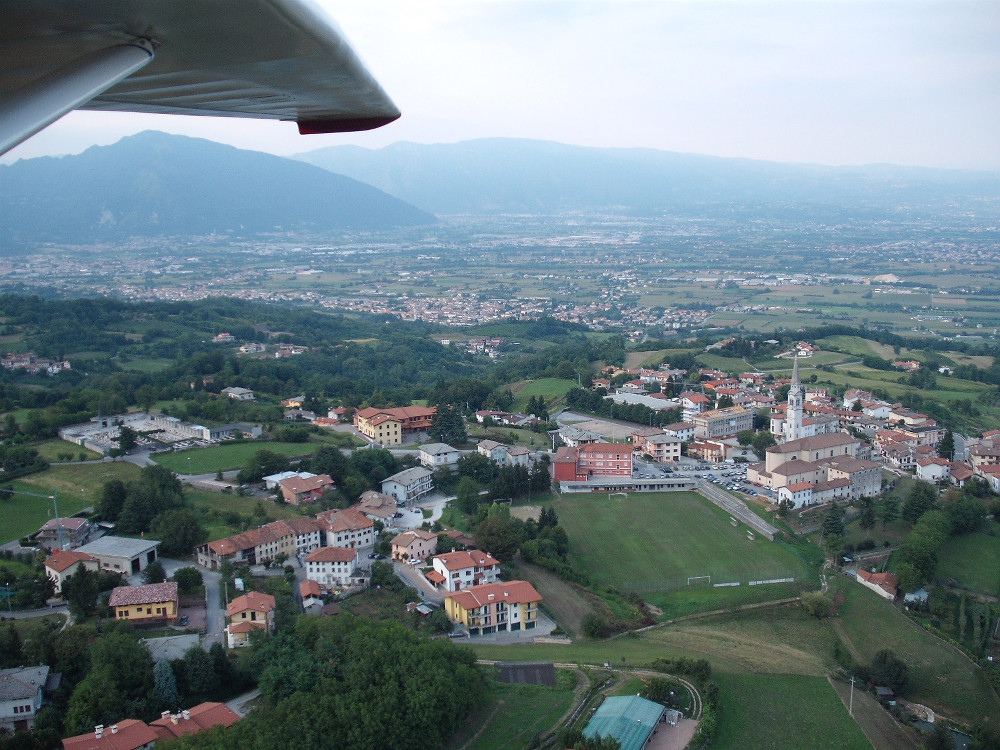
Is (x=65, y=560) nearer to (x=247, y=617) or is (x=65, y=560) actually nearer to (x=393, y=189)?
(x=247, y=617)

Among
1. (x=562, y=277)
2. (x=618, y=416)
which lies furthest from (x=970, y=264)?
(x=618, y=416)

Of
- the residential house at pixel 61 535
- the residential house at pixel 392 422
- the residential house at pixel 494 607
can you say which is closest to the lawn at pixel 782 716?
the residential house at pixel 494 607

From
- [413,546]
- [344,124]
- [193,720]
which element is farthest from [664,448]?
[344,124]

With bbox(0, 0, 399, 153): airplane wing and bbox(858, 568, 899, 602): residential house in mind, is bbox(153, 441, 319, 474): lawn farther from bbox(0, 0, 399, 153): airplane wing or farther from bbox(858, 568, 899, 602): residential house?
bbox(0, 0, 399, 153): airplane wing

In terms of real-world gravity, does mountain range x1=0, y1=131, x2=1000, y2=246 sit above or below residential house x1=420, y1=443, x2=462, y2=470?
above

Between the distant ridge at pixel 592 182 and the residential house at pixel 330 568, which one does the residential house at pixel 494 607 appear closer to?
the residential house at pixel 330 568

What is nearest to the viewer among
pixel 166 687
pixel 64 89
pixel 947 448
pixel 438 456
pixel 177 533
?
pixel 64 89

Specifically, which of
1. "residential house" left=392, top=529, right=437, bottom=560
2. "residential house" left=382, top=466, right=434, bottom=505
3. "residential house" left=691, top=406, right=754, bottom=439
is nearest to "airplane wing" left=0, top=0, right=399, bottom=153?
"residential house" left=392, top=529, right=437, bottom=560

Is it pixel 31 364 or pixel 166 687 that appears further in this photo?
pixel 31 364
